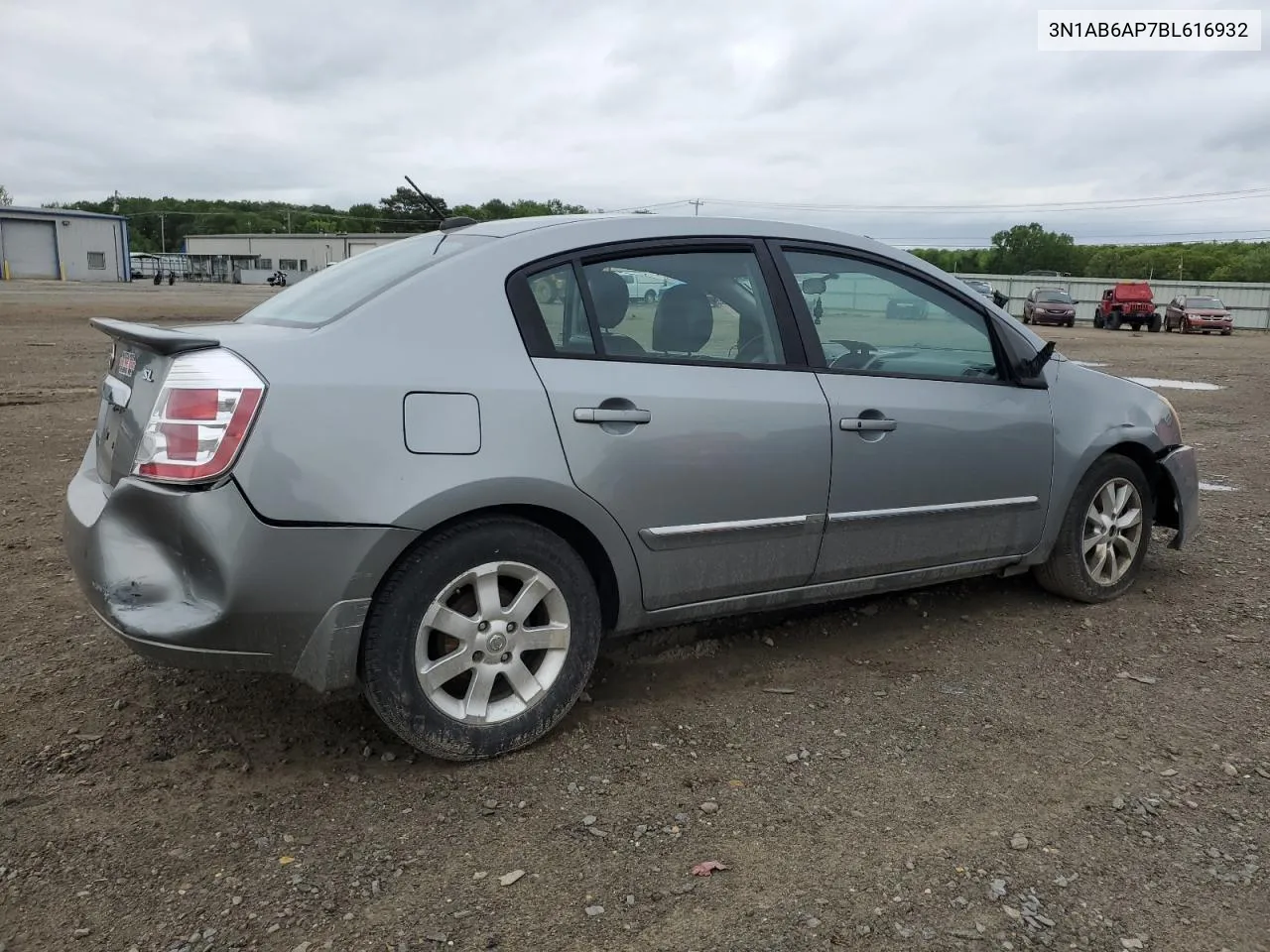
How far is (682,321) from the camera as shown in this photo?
3.35m

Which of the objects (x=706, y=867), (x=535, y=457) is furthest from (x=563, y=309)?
(x=706, y=867)

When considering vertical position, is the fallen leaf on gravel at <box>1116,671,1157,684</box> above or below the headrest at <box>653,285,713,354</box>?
below

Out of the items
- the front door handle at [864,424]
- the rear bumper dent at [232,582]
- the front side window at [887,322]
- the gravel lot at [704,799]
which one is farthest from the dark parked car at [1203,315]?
the rear bumper dent at [232,582]

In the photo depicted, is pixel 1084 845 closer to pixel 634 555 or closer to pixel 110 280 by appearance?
pixel 634 555

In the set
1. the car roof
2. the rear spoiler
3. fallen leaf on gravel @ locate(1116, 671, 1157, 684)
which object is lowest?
fallen leaf on gravel @ locate(1116, 671, 1157, 684)

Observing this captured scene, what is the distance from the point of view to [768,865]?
254 centimetres

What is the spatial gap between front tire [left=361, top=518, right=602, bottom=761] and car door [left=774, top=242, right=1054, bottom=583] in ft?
3.44

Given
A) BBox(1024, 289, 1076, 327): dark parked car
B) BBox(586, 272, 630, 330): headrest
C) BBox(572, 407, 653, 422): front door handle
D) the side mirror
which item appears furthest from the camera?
BBox(1024, 289, 1076, 327): dark parked car

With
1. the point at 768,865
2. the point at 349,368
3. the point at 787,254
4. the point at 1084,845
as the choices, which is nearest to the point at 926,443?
the point at 787,254

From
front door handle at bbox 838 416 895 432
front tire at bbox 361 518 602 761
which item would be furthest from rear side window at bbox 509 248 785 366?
front tire at bbox 361 518 602 761

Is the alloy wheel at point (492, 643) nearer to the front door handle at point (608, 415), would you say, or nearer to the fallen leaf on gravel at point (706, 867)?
the front door handle at point (608, 415)

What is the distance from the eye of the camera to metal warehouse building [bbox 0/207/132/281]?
6619 centimetres

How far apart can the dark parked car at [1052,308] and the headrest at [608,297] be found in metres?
37.9

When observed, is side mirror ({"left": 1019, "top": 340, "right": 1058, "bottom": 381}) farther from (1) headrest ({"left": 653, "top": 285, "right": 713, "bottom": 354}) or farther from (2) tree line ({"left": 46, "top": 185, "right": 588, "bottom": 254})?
(2) tree line ({"left": 46, "top": 185, "right": 588, "bottom": 254})
